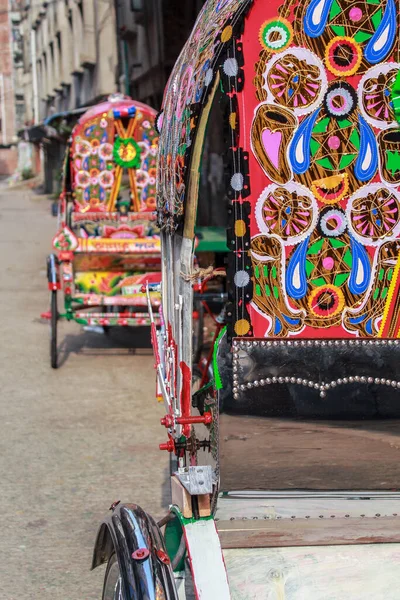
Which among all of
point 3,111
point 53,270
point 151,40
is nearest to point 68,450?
point 53,270

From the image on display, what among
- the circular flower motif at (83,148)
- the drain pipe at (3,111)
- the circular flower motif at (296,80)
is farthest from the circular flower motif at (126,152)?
the drain pipe at (3,111)

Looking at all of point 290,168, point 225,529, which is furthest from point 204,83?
point 225,529

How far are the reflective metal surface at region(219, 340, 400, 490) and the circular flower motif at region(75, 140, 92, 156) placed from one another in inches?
242

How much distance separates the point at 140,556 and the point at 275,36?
160 cm

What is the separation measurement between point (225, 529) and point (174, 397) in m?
0.53

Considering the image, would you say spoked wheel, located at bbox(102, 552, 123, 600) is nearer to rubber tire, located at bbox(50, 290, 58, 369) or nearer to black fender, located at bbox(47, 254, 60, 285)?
rubber tire, located at bbox(50, 290, 58, 369)

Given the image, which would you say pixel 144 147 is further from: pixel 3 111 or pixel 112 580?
pixel 3 111

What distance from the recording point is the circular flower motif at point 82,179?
337 inches

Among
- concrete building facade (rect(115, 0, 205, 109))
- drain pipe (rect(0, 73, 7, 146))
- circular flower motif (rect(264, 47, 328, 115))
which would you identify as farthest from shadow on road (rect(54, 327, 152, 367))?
drain pipe (rect(0, 73, 7, 146))

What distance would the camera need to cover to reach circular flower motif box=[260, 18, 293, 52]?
2.67 metres

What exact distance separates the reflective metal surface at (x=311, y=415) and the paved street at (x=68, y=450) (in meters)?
1.53

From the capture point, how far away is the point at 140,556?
246 cm

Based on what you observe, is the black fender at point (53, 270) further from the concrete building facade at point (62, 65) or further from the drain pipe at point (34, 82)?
the drain pipe at point (34, 82)

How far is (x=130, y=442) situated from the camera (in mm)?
5969
